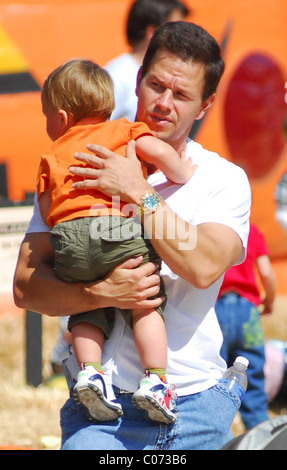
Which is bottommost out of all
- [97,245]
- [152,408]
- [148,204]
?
[152,408]

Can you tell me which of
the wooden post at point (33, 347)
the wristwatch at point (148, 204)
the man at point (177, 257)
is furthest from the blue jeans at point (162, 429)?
the wooden post at point (33, 347)

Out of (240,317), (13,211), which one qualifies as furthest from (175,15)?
(240,317)

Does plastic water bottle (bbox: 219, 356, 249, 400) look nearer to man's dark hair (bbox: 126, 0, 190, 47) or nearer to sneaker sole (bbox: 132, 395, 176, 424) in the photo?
sneaker sole (bbox: 132, 395, 176, 424)

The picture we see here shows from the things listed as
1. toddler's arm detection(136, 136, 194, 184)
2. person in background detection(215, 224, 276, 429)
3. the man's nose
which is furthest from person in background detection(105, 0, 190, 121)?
toddler's arm detection(136, 136, 194, 184)

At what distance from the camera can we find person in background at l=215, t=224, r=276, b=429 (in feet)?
13.8

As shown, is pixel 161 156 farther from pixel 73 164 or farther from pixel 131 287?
pixel 131 287

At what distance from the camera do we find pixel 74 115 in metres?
2.48

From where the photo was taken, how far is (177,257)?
226 centimetres

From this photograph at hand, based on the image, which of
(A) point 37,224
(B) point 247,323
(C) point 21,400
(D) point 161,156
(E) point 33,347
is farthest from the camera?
(E) point 33,347

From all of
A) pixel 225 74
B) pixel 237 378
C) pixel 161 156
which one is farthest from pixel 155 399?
pixel 225 74

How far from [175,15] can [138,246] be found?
114 inches

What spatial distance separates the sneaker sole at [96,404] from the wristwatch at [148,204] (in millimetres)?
516

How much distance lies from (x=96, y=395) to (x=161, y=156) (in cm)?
71

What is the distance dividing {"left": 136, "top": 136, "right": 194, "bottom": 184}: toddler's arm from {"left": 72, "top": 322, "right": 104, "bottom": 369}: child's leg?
0.51 metres
